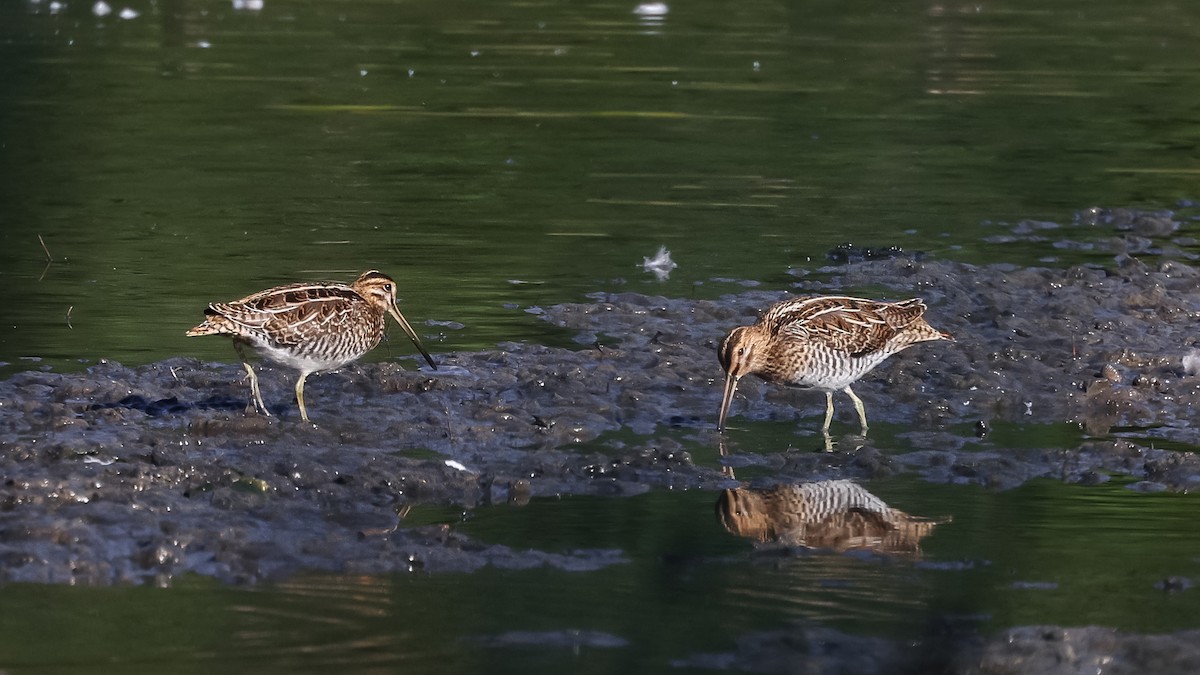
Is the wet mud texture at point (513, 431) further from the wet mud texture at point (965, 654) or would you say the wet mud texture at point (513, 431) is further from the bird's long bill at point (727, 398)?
the wet mud texture at point (965, 654)

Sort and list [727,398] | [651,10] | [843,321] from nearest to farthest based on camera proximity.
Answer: [727,398]
[843,321]
[651,10]

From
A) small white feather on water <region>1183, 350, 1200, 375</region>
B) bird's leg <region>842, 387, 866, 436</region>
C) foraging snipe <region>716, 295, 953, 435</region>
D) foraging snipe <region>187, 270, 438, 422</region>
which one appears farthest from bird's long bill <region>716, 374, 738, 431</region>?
small white feather on water <region>1183, 350, 1200, 375</region>

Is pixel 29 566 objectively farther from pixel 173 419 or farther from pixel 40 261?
pixel 40 261

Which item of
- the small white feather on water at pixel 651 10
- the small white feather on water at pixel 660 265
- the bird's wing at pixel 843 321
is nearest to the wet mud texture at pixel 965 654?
the bird's wing at pixel 843 321

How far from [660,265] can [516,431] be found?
4513mm

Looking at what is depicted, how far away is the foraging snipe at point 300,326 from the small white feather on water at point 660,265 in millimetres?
3776

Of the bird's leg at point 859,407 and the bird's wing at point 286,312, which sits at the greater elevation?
the bird's wing at point 286,312

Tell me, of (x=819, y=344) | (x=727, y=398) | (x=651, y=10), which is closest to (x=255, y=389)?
(x=727, y=398)

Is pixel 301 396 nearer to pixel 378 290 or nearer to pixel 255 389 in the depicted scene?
pixel 255 389

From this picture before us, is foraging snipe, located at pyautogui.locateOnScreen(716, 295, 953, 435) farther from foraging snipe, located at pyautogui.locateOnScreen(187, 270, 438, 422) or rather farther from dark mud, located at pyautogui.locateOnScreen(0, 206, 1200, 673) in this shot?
foraging snipe, located at pyautogui.locateOnScreen(187, 270, 438, 422)

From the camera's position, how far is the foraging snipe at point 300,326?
959 cm

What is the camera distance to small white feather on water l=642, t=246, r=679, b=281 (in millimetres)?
13656

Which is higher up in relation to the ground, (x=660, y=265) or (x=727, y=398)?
(x=727, y=398)

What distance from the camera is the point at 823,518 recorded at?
837cm
